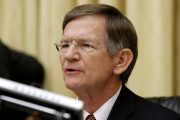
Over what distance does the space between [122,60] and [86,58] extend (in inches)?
9.3

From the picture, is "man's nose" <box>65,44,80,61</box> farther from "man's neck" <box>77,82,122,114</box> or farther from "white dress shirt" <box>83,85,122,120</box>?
"white dress shirt" <box>83,85,122,120</box>

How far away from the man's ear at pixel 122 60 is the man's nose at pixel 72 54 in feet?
0.78

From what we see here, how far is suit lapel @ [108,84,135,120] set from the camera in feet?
5.52

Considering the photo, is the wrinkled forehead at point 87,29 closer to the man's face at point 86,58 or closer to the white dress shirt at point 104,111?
the man's face at point 86,58

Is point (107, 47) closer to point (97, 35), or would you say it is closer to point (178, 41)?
point (97, 35)

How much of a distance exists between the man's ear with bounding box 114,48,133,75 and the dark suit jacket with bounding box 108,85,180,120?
0.15 m

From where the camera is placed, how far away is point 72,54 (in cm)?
165

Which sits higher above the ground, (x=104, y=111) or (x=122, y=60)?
(x=122, y=60)

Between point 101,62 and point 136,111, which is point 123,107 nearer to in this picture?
point 136,111

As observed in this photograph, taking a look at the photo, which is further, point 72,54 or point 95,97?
point 95,97

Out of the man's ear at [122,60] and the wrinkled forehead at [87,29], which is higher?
the wrinkled forehead at [87,29]

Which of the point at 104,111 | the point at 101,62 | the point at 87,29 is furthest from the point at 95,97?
the point at 87,29

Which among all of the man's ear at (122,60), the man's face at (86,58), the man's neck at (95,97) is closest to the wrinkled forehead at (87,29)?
the man's face at (86,58)

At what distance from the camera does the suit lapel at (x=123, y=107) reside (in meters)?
1.68
